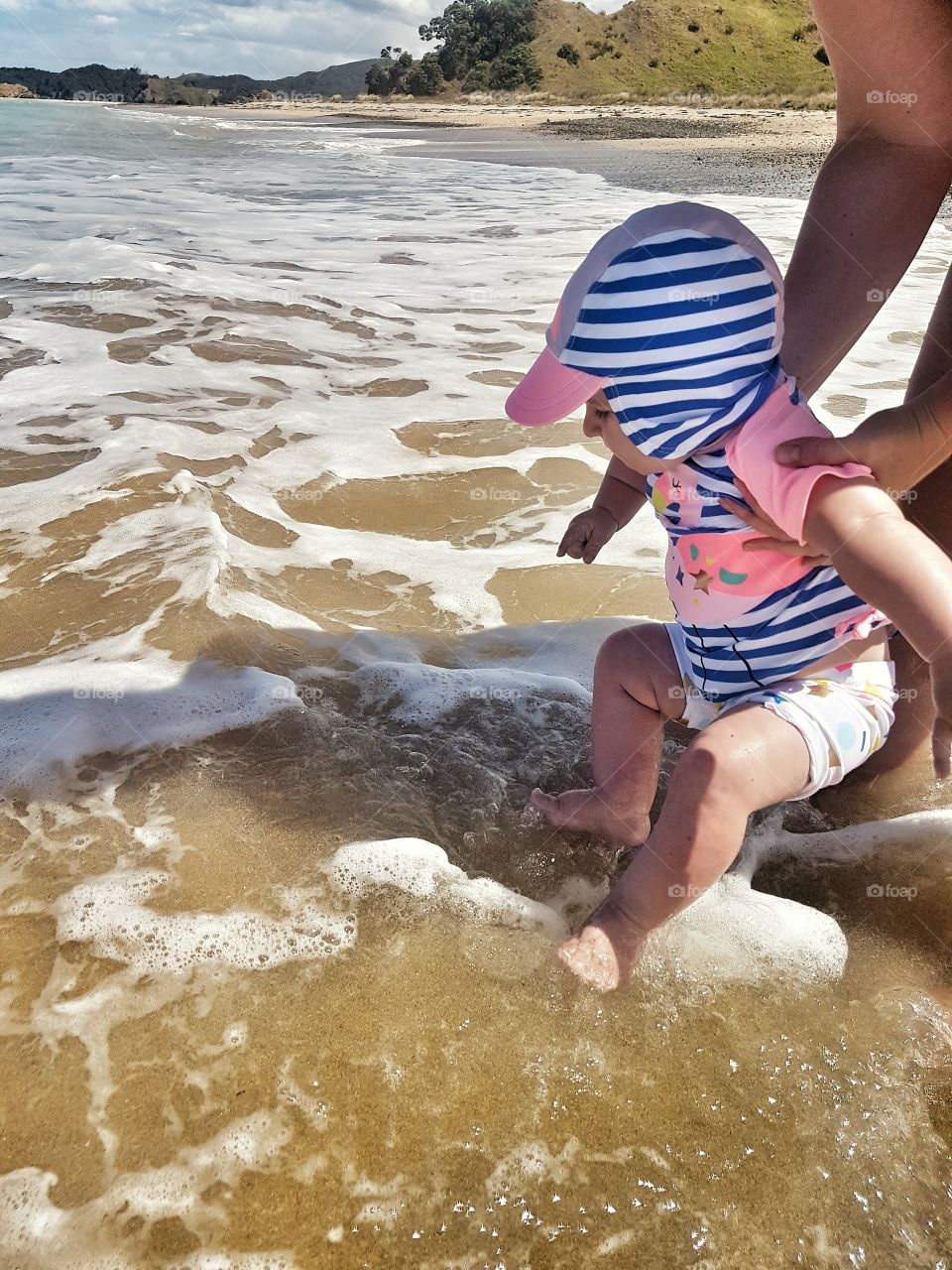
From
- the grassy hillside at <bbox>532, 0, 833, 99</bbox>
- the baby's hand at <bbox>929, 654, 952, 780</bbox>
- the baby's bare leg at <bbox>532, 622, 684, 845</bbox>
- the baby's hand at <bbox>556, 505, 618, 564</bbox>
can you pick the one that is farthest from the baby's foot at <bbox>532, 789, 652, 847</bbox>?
the grassy hillside at <bbox>532, 0, 833, 99</bbox>

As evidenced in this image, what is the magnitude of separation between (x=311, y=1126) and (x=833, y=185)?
6.91 ft

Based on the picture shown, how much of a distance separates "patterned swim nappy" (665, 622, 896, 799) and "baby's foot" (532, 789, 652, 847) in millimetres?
293

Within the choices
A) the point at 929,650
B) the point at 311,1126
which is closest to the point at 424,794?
the point at 311,1126

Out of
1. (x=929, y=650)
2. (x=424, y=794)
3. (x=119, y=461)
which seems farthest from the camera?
(x=119, y=461)

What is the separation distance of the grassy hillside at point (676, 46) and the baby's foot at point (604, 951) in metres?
60.4

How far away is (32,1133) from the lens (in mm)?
1264

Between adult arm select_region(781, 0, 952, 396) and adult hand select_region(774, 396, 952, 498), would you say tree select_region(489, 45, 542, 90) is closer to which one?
adult arm select_region(781, 0, 952, 396)

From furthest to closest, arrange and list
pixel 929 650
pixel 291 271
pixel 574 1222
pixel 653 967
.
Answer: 1. pixel 291 271
2. pixel 653 967
3. pixel 929 650
4. pixel 574 1222

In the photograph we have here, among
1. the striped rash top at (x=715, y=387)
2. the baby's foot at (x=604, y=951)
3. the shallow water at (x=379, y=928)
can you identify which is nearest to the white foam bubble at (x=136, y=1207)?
the shallow water at (x=379, y=928)

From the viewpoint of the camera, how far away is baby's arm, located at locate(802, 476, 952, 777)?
51.5 inches

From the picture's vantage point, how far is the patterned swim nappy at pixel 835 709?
64.8 inches

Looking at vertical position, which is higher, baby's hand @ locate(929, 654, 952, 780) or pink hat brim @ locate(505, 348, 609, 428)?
pink hat brim @ locate(505, 348, 609, 428)

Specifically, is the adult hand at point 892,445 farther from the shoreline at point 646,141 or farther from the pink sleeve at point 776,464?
the shoreline at point 646,141

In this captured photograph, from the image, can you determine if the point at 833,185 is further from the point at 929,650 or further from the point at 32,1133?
the point at 32,1133
